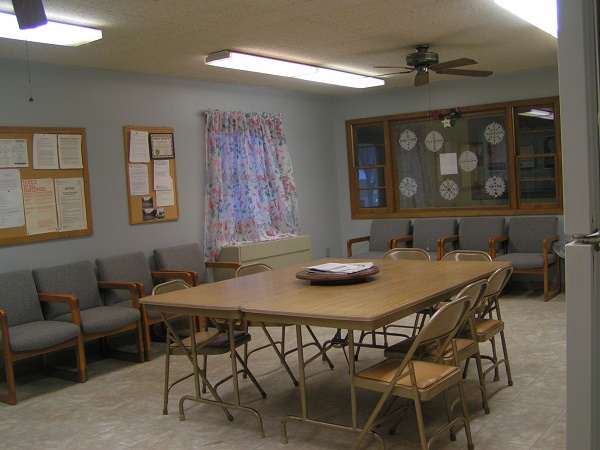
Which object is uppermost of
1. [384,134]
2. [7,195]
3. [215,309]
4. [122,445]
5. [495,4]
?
[495,4]

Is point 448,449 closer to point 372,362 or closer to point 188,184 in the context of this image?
point 372,362

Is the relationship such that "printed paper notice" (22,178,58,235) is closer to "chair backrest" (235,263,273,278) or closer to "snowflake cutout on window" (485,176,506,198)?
"chair backrest" (235,263,273,278)

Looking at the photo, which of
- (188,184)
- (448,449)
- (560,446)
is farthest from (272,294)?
(188,184)

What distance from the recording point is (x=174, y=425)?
3.86 metres

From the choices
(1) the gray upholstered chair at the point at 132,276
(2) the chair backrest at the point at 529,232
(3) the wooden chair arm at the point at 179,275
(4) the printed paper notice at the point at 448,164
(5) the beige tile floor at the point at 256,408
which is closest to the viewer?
(5) the beige tile floor at the point at 256,408

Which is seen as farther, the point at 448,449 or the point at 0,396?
the point at 0,396

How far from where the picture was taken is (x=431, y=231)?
→ 799 cm

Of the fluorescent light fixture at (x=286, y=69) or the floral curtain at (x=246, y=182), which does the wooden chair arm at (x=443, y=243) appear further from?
the fluorescent light fixture at (x=286, y=69)

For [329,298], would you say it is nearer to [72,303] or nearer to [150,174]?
[72,303]

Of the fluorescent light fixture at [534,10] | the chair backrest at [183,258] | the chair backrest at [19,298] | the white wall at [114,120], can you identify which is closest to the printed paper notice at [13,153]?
the white wall at [114,120]

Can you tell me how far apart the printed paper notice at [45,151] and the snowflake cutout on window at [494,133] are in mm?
5143

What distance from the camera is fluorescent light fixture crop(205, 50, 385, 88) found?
18.2 feet

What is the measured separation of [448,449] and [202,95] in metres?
4.89

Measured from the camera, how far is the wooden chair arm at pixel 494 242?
697 cm
